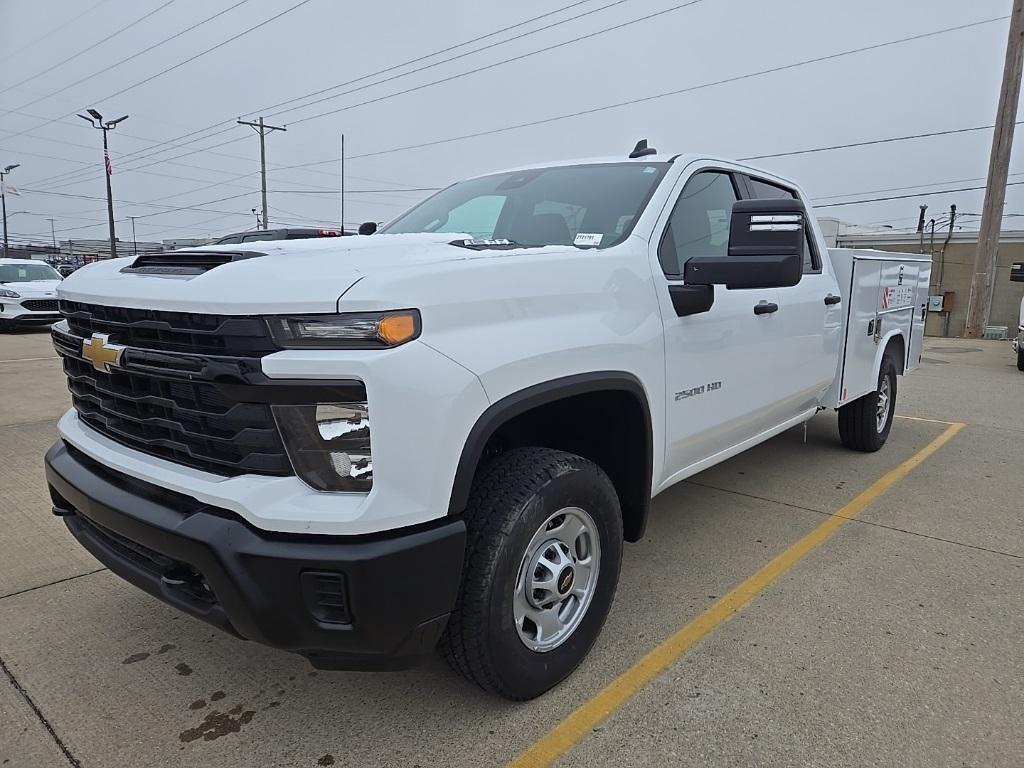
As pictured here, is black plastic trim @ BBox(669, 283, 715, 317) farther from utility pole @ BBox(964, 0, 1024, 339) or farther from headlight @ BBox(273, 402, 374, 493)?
utility pole @ BBox(964, 0, 1024, 339)

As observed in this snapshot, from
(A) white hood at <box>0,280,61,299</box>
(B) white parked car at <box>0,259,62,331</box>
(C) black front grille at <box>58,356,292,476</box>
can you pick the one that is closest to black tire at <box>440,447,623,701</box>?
(C) black front grille at <box>58,356,292,476</box>

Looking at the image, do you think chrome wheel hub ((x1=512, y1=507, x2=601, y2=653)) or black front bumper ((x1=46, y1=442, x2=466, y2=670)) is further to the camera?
chrome wheel hub ((x1=512, y1=507, x2=601, y2=653))

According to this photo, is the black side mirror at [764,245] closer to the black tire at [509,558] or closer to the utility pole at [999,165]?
the black tire at [509,558]

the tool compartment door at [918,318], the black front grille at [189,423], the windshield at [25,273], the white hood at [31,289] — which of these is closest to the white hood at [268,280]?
the black front grille at [189,423]

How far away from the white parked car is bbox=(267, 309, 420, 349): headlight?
50.0 feet

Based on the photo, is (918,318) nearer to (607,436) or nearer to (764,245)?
(764,245)

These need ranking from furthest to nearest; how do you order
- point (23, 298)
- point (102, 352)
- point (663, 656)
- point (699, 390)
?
point (23, 298)
point (699, 390)
point (663, 656)
point (102, 352)

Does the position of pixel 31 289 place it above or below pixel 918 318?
below

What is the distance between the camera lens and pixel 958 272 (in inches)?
1172

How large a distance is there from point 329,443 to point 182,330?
54 cm

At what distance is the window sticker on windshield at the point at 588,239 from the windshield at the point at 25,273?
1637 cm

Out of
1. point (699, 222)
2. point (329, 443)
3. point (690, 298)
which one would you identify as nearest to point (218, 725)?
point (329, 443)

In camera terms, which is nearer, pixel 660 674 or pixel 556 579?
pixel 556 579

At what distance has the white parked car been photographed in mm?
14500
